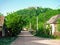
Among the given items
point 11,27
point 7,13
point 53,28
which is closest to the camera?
point 11,27

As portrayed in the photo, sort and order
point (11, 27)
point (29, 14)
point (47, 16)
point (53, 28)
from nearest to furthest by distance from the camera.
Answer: point (11, 27) < point (53, 28) < point (47, 16) < point (29, 14)

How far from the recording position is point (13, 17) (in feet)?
170

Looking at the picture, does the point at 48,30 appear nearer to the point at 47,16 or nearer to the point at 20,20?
the point at 20,20

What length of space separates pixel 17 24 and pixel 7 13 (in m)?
4.63

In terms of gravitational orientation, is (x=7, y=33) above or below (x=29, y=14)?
below

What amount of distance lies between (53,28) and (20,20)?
1080 centimetres

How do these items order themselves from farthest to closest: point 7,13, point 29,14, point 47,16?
point 29,14 → point 47,16 → point 7,13

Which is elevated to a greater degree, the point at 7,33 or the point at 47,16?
the point at 47,16

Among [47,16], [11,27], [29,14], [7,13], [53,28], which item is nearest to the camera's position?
[11,27]

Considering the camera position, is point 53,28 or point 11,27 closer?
point 11,27

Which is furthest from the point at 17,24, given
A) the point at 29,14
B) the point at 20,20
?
the point at 29,14

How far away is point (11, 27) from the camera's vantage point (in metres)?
50.7

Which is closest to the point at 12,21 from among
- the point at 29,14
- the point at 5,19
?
the point at 5,19

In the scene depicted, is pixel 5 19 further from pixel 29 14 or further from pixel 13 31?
pixel 29 14
